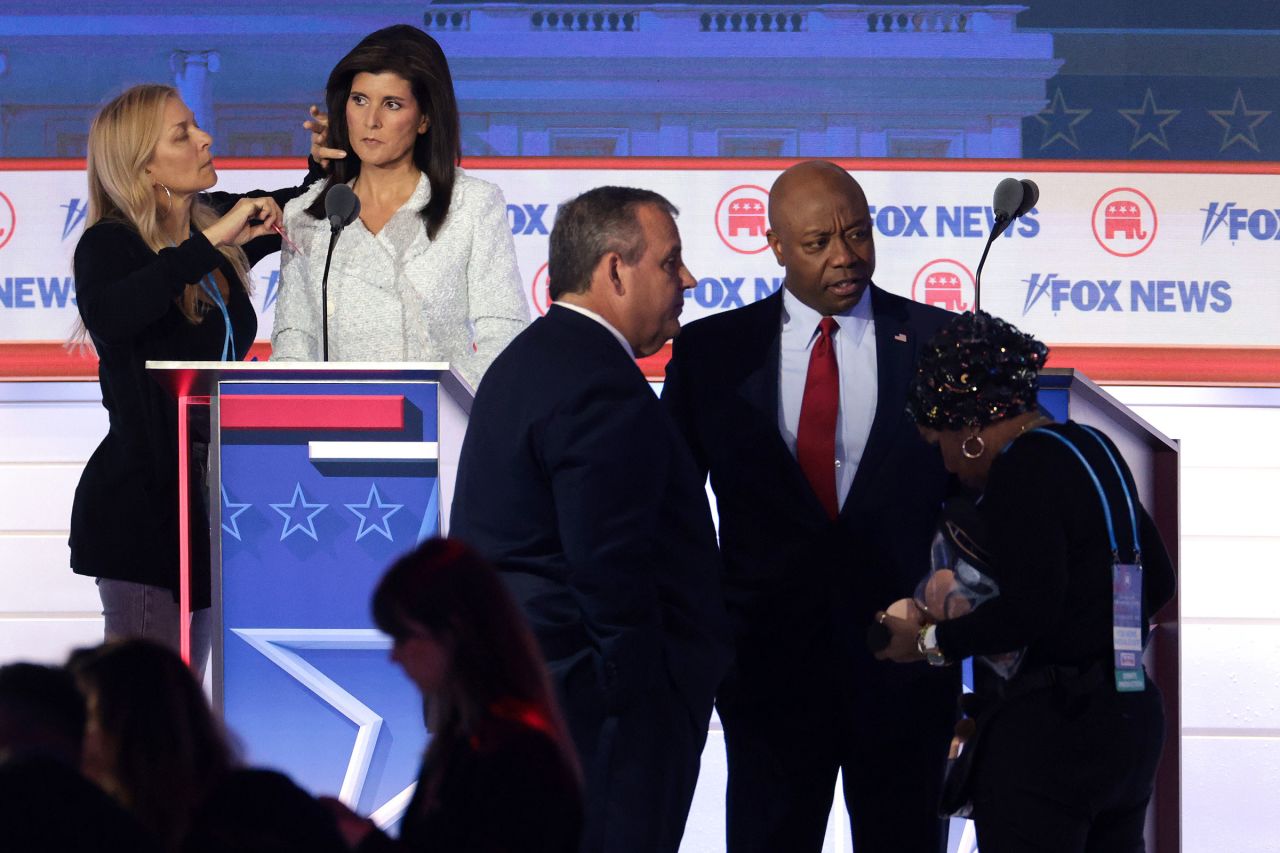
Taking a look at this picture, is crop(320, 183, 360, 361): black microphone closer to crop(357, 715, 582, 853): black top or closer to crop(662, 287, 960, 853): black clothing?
crop(662, 287, 960, 853): black clothing

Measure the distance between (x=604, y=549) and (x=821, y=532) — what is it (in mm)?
515

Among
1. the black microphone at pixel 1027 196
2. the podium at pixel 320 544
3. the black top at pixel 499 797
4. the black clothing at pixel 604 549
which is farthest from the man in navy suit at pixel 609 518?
the black microphone at pixel 1027 196

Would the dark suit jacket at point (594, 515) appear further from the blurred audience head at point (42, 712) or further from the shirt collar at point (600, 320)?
the blurred audience head at point (42, 712)

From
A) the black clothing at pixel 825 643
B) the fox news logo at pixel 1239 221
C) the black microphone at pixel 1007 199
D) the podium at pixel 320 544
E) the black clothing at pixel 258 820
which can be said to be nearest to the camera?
the black clothing at pixel 258 820

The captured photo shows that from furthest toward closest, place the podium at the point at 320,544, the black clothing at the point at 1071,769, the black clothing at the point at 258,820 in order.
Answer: the podium at the point at 320,544 → the black clothing at the point at 1071,769 → the black clothing at the point at 258,820

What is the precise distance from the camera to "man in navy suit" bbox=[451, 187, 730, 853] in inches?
86.2

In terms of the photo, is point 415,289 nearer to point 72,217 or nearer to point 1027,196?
point 1027,196

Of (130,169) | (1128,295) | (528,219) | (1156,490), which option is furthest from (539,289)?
(1156,490)

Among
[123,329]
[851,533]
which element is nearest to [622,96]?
[123,329]

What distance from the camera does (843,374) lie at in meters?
2.69

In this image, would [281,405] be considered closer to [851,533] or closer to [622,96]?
[851,533]

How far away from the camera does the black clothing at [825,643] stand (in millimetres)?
2570

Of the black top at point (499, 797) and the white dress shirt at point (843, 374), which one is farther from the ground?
the white dress shirt at point (843, 374)

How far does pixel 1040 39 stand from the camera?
514 centimetres
